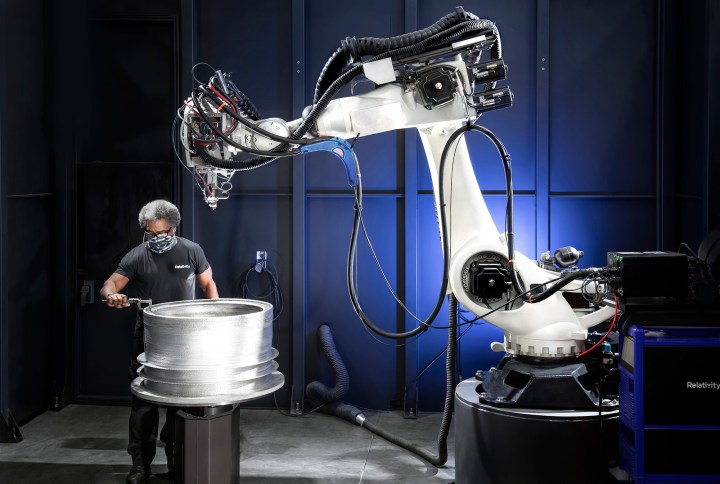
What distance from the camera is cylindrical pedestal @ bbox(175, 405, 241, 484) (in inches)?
135

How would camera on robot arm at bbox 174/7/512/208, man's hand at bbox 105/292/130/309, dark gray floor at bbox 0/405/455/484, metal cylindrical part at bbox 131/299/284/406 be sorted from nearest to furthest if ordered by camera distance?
metal cylindrical part at bbox 131/299/284/406, camera on robot arm at bbox 174/7/512/208, man's hand at bbox 105/292/130/309, dark gray floor at bbox 0/405/455/484

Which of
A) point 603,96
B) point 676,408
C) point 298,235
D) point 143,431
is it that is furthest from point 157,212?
point 603,96

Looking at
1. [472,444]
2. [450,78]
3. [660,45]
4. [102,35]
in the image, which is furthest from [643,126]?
[102,35]

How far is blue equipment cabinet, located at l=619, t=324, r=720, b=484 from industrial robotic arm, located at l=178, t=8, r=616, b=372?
479mm

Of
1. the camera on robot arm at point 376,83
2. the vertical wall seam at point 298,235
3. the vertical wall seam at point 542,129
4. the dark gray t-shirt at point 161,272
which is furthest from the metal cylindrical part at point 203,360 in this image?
the vertical wall seam at point 542,129

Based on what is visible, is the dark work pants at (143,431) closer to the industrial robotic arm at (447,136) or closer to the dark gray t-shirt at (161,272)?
the dark gray t-shirt at (161,272)

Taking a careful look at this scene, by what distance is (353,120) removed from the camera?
3.89 metres

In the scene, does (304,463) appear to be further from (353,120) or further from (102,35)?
(102,35)

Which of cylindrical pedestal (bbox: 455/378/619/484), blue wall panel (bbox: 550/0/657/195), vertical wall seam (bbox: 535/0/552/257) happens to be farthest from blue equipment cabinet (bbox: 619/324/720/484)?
blue wall panel (bbox: 550/0/657/195)

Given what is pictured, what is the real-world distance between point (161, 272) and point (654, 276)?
282cm

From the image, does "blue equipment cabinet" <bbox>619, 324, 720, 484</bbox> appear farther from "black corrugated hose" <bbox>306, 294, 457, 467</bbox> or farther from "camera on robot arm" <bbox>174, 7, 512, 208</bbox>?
"black corrugated hose" <bbox>306, 294, 457, 467</bbox>

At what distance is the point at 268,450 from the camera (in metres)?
5.26

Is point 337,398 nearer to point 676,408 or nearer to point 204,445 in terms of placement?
point 204,445

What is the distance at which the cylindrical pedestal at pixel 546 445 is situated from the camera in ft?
12.2
